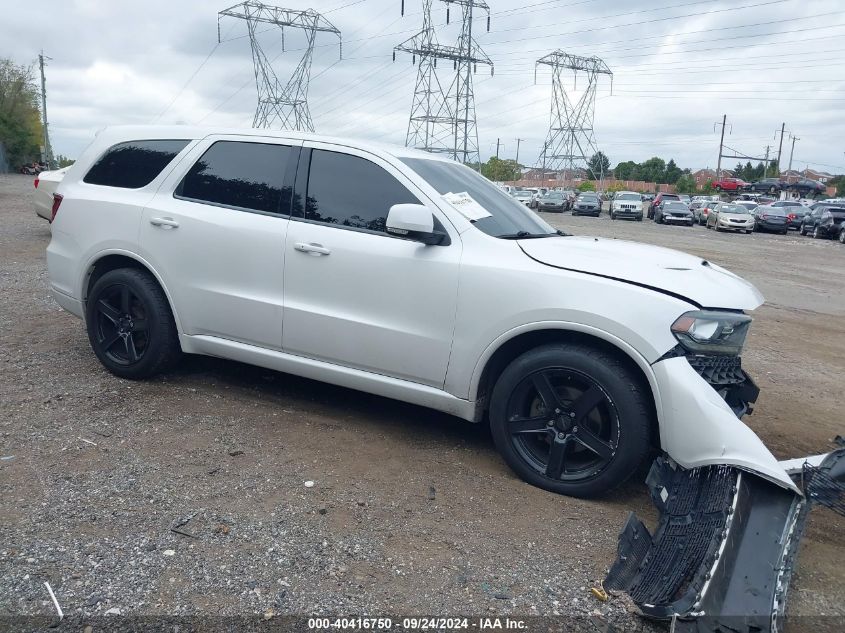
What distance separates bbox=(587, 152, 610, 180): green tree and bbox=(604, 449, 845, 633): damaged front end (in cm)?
6856

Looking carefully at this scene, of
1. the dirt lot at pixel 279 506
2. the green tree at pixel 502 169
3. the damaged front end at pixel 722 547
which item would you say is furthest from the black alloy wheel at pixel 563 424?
the green tree at pixel 502 169

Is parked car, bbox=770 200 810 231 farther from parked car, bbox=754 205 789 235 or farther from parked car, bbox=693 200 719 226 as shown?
parked car, bbox=693 200 719 226

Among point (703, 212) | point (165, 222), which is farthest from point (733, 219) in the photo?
point (165, 222)

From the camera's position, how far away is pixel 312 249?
4328 mm

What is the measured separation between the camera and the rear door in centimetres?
452

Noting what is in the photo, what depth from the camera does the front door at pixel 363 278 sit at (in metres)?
4.02

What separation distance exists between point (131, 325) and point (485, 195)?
8.59 ft

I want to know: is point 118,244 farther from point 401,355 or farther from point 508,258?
point 508,258

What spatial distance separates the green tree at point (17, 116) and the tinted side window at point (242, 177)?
7488 centimetres

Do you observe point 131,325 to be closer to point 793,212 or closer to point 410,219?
point 410,219

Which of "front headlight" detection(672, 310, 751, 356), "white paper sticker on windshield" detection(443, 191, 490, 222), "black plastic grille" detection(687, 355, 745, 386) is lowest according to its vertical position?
"black plastic grille" detection(687, 355, 745, 386)

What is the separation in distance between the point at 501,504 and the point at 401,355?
1.01 meters

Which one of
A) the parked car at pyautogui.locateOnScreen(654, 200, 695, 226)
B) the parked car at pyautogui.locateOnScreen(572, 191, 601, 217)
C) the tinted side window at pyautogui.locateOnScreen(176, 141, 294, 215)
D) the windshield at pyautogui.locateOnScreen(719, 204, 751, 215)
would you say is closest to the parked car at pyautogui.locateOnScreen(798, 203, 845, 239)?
the windshield at pyautogui.locateOnScreen(719, 204, 751, 215)

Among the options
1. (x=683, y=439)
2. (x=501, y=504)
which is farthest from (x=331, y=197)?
(x=683, y=439)
